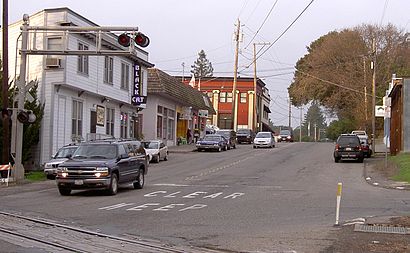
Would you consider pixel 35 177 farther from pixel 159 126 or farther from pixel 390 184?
pixel 159 126

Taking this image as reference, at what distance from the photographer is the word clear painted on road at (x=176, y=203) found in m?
17.8

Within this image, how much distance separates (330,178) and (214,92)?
67929 mm

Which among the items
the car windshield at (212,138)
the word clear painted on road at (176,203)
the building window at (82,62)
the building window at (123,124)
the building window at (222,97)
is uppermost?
the building window at (222,97)

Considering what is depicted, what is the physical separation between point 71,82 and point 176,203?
17199mm

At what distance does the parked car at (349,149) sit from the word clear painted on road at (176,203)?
19394mm

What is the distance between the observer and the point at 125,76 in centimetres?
4409

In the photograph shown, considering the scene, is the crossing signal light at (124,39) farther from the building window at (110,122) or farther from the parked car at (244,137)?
the parked car at (244,137)

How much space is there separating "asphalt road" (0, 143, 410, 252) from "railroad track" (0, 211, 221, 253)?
22.2 inches

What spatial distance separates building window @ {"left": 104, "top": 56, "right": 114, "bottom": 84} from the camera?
39.9 m

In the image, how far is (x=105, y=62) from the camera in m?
39.8

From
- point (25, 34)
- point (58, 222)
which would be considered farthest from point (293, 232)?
point (25, 34)

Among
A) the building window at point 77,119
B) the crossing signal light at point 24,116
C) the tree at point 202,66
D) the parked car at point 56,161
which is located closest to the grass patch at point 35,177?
the parked car at point 56,161

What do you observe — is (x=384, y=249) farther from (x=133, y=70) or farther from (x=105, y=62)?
(x=133, y=70)

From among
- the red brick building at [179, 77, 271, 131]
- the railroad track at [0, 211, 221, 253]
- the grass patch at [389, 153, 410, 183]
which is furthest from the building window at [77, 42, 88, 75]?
the red brick building at [179, 77, 271, 131]
